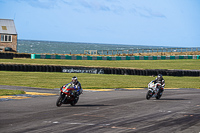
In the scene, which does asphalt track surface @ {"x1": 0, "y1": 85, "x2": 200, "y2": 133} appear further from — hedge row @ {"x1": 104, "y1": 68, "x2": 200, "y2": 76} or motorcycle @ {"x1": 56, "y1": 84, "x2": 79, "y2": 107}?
hedge row @ {"x1": 104, "y1": 68, "x2": 200, "y2": 76}

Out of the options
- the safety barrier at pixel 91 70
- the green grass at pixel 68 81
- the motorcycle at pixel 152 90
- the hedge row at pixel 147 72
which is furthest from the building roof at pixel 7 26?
the motorcycle at pixel 152 90

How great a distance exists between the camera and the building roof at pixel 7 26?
8369 cm

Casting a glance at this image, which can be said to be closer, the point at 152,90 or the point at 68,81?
the point at 152,90

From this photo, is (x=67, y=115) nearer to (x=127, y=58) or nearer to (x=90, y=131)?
(x=90, y=131)

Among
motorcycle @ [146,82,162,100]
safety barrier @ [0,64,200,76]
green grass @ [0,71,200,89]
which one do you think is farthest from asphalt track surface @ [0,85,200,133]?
safety barrier @ [0,64,200,76]

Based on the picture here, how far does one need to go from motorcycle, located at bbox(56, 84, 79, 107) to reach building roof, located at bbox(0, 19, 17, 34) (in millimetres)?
68978

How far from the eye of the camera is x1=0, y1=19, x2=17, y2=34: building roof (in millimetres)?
83688

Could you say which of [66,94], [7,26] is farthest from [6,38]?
[66,94]

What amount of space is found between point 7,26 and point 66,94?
234 feet

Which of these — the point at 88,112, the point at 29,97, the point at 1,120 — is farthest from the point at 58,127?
the point at 29,97

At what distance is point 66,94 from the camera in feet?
56.2

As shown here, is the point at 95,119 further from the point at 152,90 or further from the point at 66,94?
the point at 152,90

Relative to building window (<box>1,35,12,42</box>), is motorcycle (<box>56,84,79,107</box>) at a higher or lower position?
lower

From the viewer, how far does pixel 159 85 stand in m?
22.4
